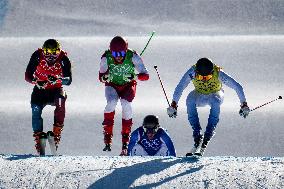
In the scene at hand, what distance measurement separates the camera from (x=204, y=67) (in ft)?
A: 31.6

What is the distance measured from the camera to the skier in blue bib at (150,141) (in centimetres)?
1002

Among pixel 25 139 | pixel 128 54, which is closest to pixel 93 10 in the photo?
pixel 25 139

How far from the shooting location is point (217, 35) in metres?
25.8

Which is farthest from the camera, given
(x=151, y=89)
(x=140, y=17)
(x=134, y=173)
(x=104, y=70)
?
(x=140, y=17)

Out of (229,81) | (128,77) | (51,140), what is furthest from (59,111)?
(229,81)

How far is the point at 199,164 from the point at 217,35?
17880mm

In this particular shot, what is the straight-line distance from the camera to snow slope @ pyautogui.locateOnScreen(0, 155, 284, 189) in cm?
772

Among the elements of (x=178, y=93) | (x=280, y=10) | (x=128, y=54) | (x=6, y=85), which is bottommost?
(x=178, y=93)

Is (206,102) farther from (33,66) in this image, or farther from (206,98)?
(33,66)

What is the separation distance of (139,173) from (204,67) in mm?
2274

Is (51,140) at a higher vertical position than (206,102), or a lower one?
lower

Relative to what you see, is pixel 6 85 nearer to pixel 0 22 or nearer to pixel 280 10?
pixel 0 22

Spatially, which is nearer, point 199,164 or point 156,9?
point 199,164

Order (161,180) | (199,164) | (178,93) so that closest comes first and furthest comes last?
(161,180)
(199,164)
(178,93)
